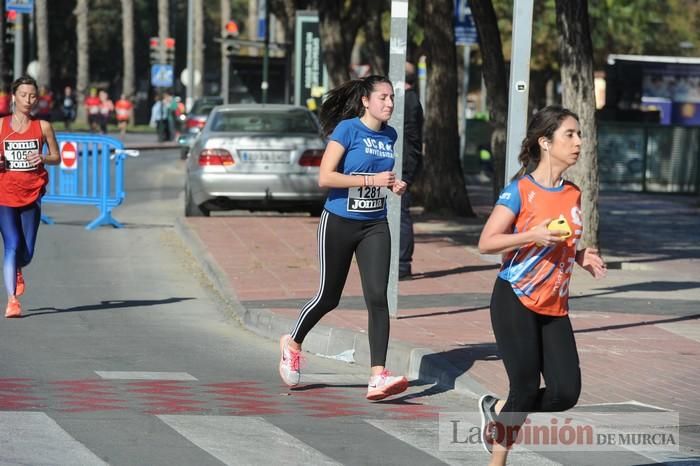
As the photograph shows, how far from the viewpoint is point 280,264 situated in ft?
48.0

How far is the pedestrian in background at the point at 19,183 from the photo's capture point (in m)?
11.4

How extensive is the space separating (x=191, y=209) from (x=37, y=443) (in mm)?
12936

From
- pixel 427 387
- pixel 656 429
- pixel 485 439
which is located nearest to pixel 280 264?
pixel 427 387

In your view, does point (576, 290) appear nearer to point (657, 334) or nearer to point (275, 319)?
point (657, 334)

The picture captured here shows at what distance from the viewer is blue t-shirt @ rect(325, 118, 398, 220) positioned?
8414 mm

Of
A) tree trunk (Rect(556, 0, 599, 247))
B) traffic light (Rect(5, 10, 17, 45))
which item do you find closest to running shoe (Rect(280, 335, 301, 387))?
tree trunk (Rect(556, 0, 599, 247))

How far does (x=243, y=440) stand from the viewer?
279 inches

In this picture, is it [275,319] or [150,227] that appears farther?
[150,227]

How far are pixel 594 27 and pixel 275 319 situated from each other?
44.5 m

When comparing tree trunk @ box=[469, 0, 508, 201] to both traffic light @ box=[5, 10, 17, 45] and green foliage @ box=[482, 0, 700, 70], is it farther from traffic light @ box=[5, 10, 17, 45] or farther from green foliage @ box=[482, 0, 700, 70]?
green foliage @ box=[482, 0, 700, 70]

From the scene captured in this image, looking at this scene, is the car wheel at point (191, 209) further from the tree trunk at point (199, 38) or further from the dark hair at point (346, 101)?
the tree trunk at point (199, 38)

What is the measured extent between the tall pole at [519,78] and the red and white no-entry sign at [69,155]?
7.98m


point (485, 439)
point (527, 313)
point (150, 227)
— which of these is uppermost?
point (527, 313)

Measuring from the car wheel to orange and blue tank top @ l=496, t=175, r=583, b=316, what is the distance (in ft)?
44.7
